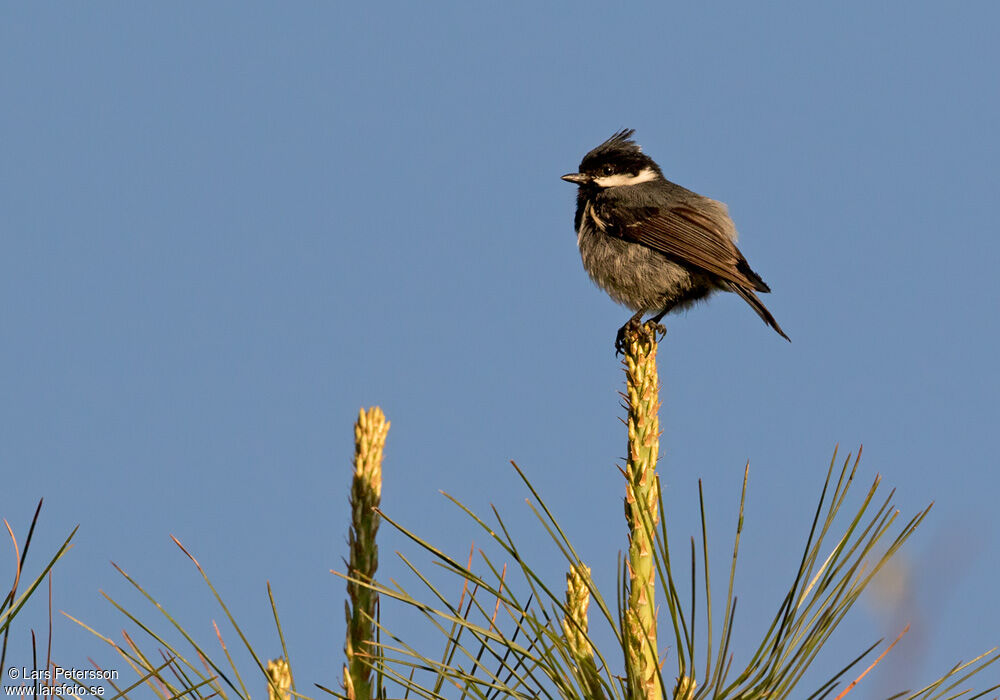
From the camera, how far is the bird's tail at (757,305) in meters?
5.79

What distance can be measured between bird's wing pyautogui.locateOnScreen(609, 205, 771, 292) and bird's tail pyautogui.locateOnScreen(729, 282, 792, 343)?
0.11ft

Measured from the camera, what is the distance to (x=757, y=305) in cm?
588

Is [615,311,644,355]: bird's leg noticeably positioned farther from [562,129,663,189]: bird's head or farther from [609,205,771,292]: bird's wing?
[562,129,663,189]: bird's head

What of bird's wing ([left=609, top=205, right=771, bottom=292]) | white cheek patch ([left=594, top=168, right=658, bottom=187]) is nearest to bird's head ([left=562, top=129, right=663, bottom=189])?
white cheek patch ([left=594, top=168, right=658, bottom=187])

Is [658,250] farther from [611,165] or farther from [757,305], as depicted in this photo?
[611,165]

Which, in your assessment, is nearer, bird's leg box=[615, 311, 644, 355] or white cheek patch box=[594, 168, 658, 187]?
bird's leg box=[615, 311, 644, 355]

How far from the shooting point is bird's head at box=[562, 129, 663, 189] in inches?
278

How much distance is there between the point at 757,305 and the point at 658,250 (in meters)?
0.68

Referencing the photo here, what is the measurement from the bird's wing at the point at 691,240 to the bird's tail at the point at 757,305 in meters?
0.03

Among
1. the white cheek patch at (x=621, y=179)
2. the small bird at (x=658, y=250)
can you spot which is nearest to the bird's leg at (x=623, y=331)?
the small bird at (x=658, y=250)

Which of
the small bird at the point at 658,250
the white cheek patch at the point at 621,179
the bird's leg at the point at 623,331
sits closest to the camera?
the bird's leg at the point at 623,331

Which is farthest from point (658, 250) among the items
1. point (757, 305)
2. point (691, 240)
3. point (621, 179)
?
point (621, 179)

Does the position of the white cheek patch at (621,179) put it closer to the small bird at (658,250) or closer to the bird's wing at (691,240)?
the small bird at (658,250)

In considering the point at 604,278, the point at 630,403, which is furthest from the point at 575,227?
the point at 630,403
